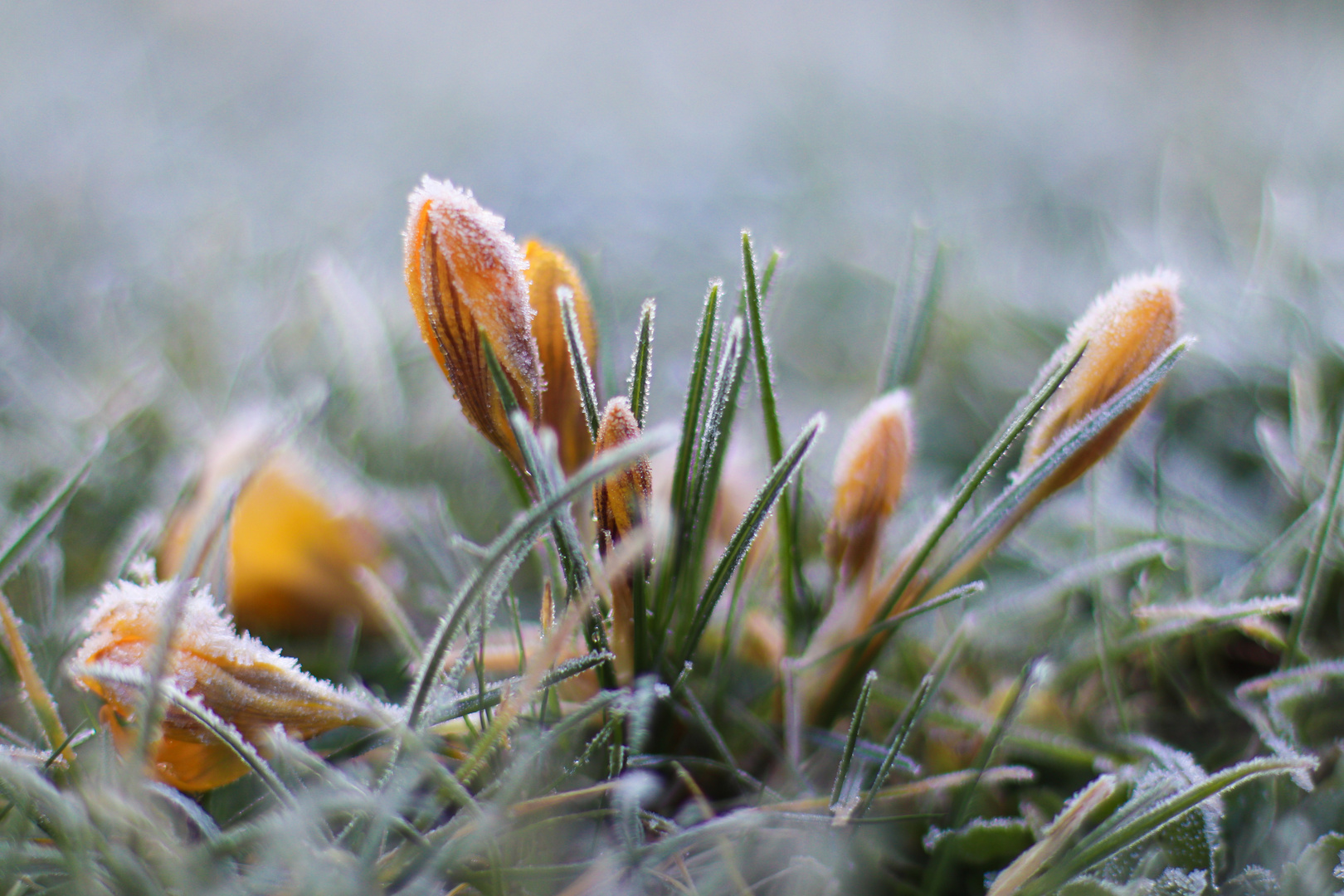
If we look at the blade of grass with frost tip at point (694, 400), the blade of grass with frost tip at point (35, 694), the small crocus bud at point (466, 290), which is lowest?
the blade of grass with frost tip at point (35, 694)

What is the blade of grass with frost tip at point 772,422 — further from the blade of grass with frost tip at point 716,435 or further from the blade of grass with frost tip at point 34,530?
the blade of grass with frost tip at point 34,530

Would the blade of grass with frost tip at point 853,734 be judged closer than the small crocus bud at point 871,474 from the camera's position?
Yes

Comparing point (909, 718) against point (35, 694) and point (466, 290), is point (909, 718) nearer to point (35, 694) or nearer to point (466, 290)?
point (466, 290)

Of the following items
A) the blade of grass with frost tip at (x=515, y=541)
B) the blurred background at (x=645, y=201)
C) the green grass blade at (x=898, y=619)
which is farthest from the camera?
the blurred background at (x=645, y=201)

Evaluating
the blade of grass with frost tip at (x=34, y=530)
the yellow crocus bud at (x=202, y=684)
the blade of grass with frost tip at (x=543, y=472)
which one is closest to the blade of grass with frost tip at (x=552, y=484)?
the blade of grass with frost tip at (x=543, y=472)

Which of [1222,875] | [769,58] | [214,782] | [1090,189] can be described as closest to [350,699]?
[214,782]

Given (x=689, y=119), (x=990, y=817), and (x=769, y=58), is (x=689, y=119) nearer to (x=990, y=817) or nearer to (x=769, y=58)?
(x=769, y=58)

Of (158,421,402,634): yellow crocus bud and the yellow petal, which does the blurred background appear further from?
the yellow petal

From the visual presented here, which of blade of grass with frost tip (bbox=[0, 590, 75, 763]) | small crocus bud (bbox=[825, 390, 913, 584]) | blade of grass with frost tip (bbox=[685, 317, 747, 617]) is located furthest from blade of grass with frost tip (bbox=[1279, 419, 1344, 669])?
blade of grass with frost tip (bbox=[0, 590, 75, 763])
